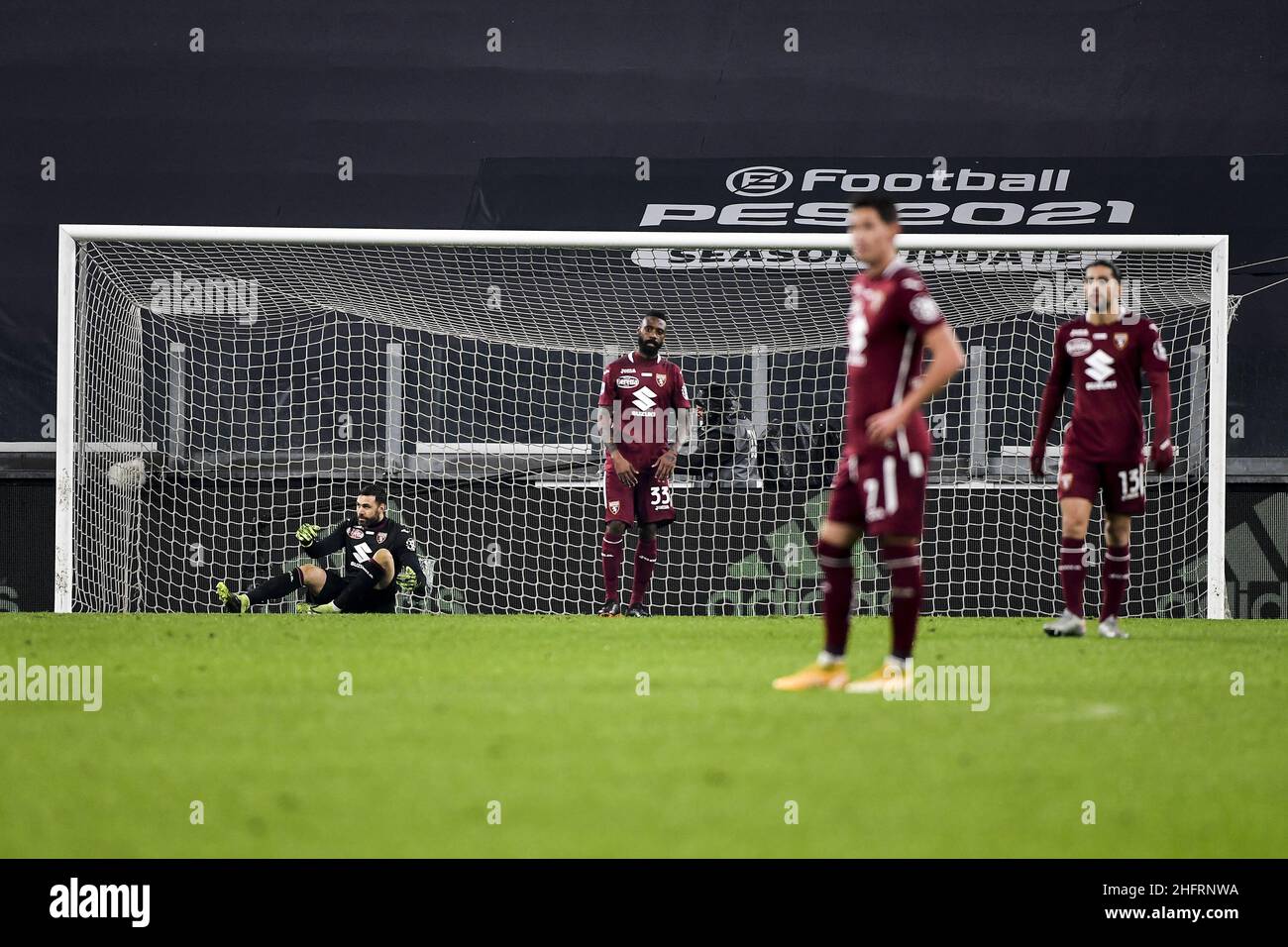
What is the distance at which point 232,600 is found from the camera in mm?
9094

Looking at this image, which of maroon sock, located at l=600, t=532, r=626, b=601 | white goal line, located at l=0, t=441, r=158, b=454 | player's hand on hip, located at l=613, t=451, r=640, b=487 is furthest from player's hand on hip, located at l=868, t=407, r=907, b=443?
white goal line, located at l=0, t=441, r=158, b=454

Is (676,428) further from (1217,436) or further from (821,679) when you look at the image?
(821,679)

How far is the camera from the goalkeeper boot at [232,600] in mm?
8828

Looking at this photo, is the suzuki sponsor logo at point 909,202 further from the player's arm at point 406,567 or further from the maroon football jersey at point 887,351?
the maroon football jersey at point 887,351

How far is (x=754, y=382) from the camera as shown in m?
10.5


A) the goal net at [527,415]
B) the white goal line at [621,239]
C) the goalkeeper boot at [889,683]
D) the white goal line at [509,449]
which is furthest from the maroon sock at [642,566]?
the goalkeeper boot at [889,683]

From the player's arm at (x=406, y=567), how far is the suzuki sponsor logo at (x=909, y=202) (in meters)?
4.66

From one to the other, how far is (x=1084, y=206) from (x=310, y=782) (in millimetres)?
11287

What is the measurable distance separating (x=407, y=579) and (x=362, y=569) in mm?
297

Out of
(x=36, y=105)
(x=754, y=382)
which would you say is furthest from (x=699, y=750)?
(x=36, y=105)

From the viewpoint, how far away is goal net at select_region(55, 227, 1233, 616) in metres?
9.07

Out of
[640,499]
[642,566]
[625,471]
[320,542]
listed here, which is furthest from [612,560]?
[320,542]

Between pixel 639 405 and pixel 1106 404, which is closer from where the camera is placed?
pixel 1106 404
